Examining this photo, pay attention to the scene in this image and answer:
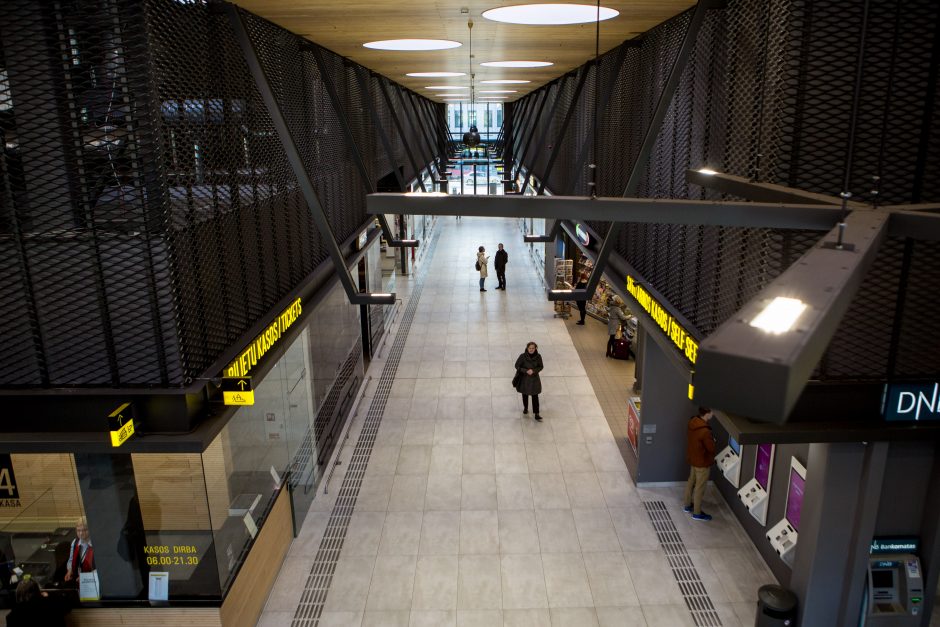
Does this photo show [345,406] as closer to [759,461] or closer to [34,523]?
[34,523]

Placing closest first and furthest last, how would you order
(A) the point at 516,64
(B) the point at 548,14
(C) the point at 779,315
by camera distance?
(C) the point at 779,315 → (B) the point at 548,14 → (A) the point at 516,64

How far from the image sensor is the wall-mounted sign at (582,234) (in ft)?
31.8

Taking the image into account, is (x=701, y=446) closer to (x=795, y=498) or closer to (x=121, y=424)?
(x=795, y=498)

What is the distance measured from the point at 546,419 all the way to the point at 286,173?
6107mm

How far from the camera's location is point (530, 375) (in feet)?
35.6

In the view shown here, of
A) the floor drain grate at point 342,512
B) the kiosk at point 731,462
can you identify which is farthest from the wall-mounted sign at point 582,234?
the floor drain grate at point 342,512

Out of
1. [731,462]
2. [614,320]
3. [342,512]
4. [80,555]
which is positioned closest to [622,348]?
[614,320]

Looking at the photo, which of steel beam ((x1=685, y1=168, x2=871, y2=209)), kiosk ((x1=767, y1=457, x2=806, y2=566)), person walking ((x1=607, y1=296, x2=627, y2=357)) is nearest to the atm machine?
kiosk ((x1=767, y1=457, x2=806, y2=566))

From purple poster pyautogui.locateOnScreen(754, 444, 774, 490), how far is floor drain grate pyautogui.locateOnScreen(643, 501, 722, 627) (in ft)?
3.77

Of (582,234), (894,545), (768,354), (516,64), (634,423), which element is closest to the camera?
(768,354)

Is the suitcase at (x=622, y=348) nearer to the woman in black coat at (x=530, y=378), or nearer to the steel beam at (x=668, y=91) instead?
the woman in black coat at (x=530, y=378)

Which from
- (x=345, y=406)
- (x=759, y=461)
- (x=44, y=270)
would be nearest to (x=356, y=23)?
(x=44, y=270)

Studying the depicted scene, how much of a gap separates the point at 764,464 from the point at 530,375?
4.19 metres

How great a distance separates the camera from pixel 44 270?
4.25 metres
